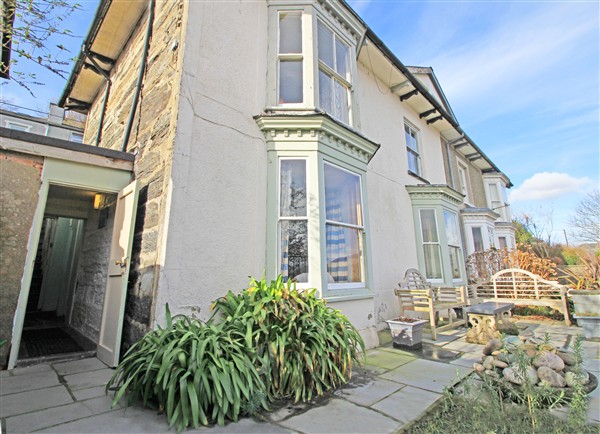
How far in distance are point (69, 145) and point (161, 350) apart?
295 cm

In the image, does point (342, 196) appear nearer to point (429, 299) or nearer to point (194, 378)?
point (429, 299)

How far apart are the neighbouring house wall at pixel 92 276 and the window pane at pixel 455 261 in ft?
26.2

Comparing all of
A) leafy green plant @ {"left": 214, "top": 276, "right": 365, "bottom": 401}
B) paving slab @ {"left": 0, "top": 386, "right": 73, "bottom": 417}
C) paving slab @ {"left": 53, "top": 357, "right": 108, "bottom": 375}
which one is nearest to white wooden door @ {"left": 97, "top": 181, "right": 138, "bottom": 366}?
paving slab @ {"left": 53, "top": 357, "right": 108, "bottom": 375}

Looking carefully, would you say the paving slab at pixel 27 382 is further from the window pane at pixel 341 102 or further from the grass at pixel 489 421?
the window pane at pixel 341 102

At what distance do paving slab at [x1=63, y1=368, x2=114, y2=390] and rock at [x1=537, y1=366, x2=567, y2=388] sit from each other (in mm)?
4249

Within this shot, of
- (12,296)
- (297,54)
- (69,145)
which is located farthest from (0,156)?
(297,54)

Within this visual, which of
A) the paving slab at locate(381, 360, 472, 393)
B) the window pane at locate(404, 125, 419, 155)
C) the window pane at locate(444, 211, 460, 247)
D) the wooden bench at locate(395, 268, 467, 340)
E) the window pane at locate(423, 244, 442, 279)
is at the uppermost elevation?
the window pane at locate(404, 125, 419, 155)

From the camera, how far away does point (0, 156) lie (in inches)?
125

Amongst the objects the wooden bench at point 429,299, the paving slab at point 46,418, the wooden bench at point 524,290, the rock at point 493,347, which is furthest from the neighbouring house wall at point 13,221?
the wooden bench at point 524,290

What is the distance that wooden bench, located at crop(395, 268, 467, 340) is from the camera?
5.07 metres

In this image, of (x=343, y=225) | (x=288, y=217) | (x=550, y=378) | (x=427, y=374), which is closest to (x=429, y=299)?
(x=427, y=374)

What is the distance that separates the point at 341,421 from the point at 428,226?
665 centimetres

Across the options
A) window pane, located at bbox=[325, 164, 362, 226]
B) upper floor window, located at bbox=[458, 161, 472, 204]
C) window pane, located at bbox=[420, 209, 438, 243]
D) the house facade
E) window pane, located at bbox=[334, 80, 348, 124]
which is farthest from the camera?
upper floor window, located at bbox=[458, 161, 472, 204]

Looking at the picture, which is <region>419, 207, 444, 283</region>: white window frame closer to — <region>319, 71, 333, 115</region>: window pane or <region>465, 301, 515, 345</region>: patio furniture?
<region>465, 301, 515, 345</region>: patio furniture
